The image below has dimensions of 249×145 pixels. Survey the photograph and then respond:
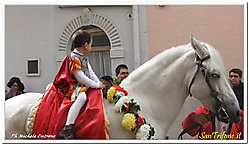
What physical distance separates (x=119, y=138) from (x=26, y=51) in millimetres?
3631

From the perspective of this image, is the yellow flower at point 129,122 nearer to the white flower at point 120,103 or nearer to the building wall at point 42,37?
the white flower at point 120,103

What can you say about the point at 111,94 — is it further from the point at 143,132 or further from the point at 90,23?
the point at 90,23

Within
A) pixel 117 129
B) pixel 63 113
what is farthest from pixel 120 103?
pixel 63 113

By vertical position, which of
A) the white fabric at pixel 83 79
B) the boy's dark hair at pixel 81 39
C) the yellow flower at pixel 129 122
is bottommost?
the yellow flower at pixel 129 122

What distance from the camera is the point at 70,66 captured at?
1.92 metres

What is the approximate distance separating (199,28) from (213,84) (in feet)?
7.54

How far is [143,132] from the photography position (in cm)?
180

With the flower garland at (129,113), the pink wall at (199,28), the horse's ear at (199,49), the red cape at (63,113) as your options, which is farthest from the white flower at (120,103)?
the pink wall at (199,28)

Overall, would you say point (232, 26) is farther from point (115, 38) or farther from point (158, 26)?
point (115, 38)

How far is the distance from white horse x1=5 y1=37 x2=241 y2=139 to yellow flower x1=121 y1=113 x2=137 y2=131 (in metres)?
0.06

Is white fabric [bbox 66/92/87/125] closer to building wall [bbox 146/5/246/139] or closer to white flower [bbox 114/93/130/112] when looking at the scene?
white flower [bbox 114/93/130/112]

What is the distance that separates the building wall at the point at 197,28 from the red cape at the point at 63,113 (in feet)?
5.61

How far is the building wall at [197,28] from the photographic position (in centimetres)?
353
